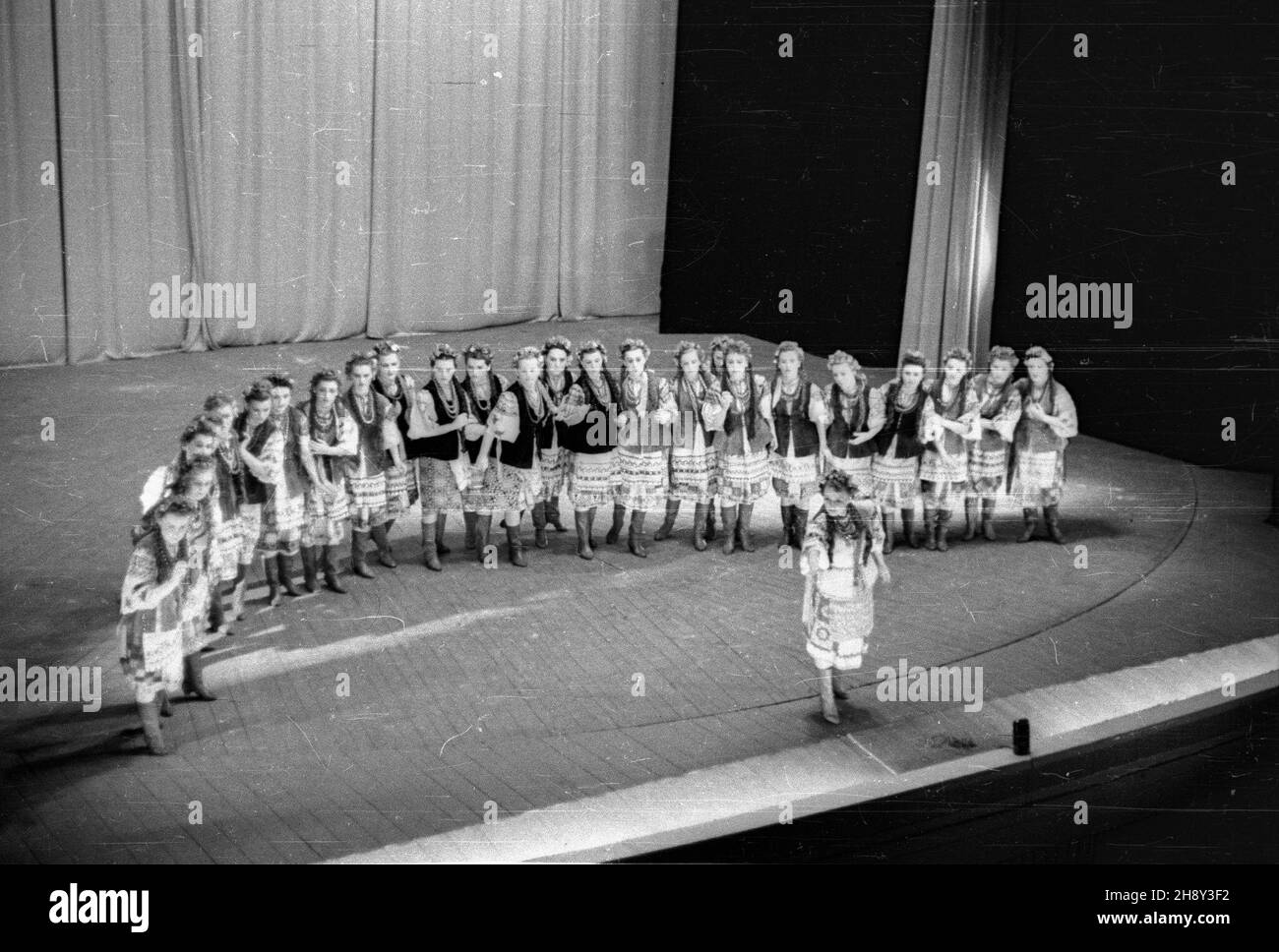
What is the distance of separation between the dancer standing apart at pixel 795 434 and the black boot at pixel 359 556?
2196mm

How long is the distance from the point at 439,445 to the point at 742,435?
1.62 m

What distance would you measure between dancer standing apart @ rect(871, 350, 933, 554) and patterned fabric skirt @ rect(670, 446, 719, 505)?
2.87 ft

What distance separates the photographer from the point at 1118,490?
894 centimetres

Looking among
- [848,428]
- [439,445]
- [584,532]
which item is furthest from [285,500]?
[848,428]

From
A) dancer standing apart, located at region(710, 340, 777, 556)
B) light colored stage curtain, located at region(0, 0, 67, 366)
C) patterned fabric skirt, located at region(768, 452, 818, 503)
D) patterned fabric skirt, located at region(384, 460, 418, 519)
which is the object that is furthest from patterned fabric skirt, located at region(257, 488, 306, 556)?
light colored stage curtain, located at region(0, 0, 67, 366)

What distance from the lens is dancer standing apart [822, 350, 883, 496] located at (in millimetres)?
7547

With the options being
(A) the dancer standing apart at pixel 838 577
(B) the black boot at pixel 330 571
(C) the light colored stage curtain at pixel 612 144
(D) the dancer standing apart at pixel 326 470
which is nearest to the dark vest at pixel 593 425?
(D) the dancer standing apart at pixel 326 470

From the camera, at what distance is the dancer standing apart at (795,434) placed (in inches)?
296

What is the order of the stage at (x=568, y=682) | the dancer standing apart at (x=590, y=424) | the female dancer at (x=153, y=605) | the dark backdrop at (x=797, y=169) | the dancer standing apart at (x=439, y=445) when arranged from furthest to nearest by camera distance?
1. the dark backdrop at (x=797, y=169)
2. the dancer standing apart at (x=590, y=424)
3. the dancer standing apart at (x=439, y=445)
4. the female dancer at (x=153, y=605)
5. the stage at (x=568, y=682)

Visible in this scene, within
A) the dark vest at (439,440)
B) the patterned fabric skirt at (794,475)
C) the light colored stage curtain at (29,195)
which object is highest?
the light colored stage curtain at (29,195)

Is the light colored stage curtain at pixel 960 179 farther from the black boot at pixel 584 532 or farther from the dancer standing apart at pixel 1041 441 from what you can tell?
the black boot at pixel 584 532

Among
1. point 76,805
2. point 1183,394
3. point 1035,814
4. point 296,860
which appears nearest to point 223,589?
point 76,805

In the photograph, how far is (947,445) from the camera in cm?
767

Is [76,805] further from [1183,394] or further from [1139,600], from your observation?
[1183,394]
